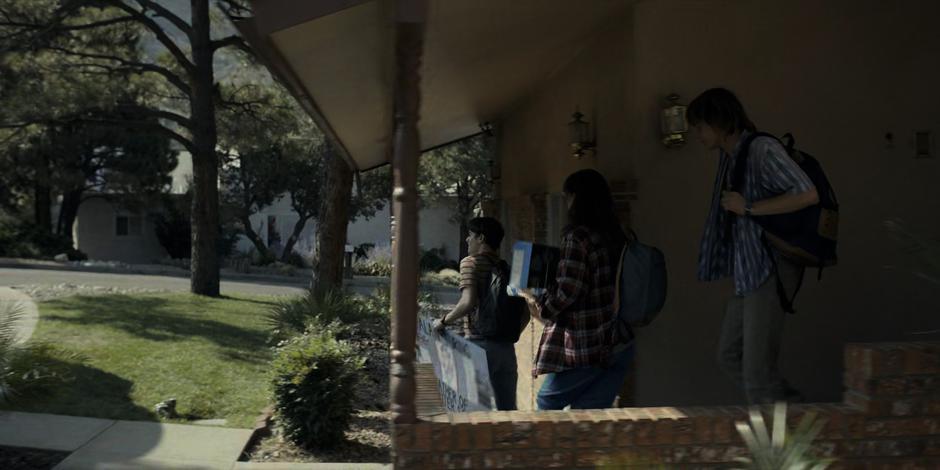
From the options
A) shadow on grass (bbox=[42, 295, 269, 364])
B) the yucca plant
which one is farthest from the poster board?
shadow on grass (bbox=[42, 295, 269, 364])

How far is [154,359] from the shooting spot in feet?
29.9

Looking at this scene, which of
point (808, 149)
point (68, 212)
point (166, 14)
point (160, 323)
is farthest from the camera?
point (68, 212)

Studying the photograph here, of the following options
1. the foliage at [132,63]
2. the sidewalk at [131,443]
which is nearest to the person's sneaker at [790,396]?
the sidewalk at [131,443]

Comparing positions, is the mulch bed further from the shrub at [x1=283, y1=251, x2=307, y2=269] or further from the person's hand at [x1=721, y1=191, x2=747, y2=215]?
the shrub at [x1=283, y1=251, x2=307, y2=269]

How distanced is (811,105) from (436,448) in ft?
10.2

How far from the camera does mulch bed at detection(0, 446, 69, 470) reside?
568cm

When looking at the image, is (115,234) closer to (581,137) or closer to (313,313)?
(313,313)

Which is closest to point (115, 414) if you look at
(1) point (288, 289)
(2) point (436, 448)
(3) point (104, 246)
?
(2) point (436, 448)

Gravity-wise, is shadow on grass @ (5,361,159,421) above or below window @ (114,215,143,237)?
below

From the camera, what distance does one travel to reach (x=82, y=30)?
16.4 meters

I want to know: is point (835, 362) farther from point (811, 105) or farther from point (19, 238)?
point (19, 238)

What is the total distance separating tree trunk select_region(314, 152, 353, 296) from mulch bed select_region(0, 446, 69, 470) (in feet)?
19.9

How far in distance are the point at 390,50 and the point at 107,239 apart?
36743 millimetres

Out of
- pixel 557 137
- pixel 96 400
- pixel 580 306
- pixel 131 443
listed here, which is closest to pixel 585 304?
pixel 580 306
